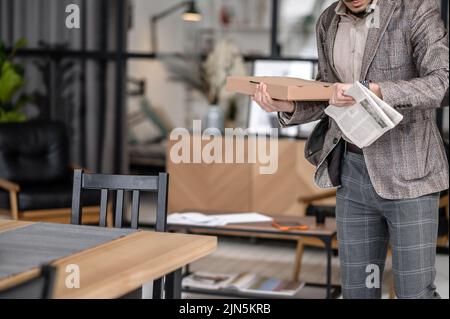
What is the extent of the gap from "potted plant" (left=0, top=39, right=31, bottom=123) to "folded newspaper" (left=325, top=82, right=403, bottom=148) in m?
3.84

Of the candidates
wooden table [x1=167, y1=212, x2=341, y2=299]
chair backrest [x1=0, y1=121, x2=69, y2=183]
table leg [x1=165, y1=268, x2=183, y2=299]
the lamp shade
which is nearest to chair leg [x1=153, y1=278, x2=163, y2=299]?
table leg [x1=165, y1=268, x2=183, y2=299]

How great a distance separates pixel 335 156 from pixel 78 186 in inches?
34.2

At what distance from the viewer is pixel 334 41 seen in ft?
8.42

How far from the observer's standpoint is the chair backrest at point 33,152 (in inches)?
209

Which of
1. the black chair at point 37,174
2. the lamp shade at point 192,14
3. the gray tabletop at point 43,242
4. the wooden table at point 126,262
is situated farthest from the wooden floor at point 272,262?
the lamp shade at point 192,14

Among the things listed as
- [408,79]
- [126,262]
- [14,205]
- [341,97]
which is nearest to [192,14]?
[14,205]

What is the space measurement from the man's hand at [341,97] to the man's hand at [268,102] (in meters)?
0.23

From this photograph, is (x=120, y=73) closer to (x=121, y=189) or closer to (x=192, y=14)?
(x=192, y=14)

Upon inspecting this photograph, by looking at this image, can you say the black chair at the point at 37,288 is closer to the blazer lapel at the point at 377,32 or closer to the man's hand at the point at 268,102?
the man's hand at the point at 268,102

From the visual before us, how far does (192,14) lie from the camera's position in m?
7.21

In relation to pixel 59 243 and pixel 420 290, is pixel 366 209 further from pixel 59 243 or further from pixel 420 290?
pixel 59 243

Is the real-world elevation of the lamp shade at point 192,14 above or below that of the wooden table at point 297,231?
above

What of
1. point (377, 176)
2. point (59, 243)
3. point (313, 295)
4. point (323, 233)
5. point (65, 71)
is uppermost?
point (65, 71)
